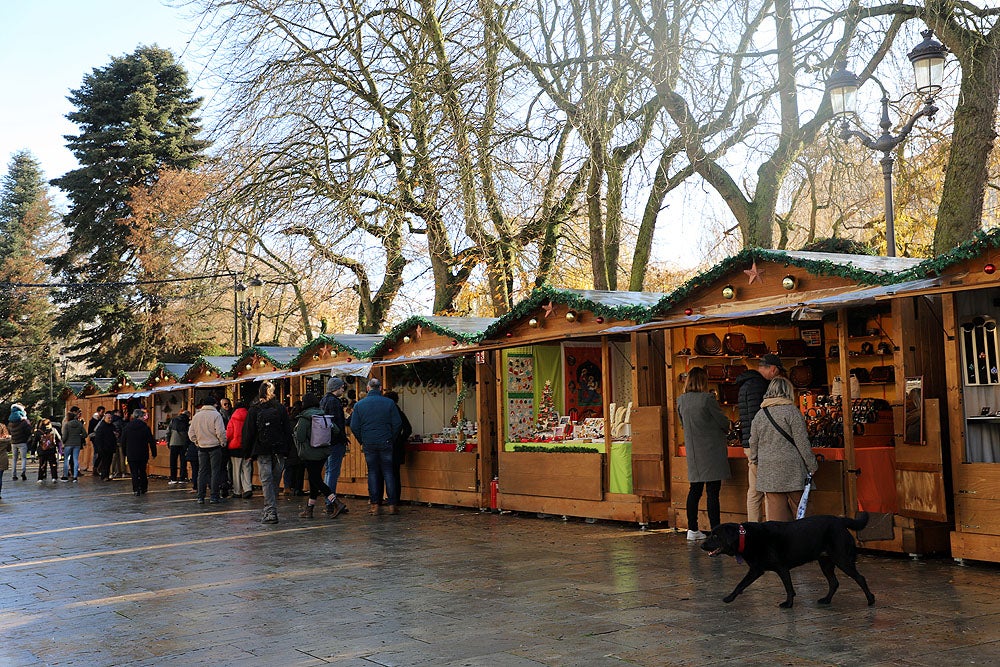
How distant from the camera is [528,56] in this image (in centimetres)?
1411

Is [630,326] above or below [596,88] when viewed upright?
below

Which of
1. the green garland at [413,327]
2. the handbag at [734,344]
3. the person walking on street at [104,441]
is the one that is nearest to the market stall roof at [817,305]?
the handbag at [734,344]

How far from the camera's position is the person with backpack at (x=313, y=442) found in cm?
1363

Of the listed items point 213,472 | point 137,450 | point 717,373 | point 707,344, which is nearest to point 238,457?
point 213,472

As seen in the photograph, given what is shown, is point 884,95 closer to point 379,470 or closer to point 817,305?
point 817,305

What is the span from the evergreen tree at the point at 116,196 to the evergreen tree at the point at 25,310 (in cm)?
870

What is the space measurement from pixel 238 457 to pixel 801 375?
939cm

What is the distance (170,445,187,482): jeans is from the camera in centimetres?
2173

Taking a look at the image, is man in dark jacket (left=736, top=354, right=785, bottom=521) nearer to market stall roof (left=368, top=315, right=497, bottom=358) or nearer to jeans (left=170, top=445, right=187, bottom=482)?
market stall roof (left=368, top=315, right=497, bottom=358)

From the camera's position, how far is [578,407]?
1394 cm

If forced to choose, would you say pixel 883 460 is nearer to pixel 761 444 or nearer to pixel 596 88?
pixel 761 444

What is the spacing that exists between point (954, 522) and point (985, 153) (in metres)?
5.46

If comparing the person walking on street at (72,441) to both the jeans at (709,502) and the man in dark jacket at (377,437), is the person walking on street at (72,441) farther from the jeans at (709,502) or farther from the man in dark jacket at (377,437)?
the jeans at (709,502)

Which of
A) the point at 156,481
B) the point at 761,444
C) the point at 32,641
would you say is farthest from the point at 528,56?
the point at 156,481
